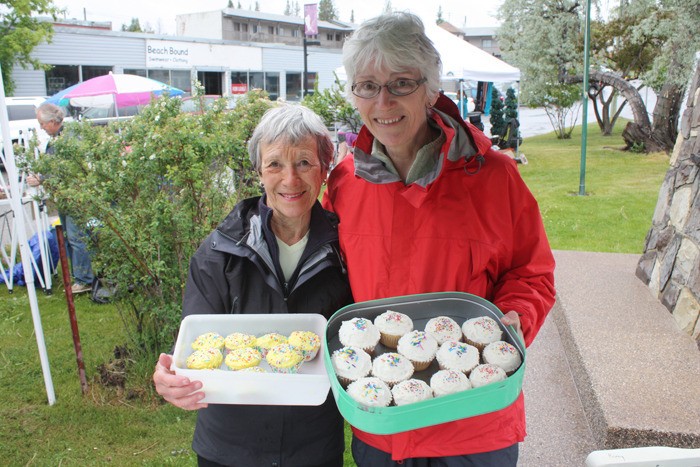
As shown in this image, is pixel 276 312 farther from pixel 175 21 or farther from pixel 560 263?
pixel 175 21

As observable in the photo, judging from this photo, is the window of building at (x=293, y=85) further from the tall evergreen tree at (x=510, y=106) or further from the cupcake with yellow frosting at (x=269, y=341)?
the cupcake with yellow frosting at (x=269, y=341)

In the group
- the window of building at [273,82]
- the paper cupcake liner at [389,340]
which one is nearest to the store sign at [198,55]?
the window of building at [273,82]

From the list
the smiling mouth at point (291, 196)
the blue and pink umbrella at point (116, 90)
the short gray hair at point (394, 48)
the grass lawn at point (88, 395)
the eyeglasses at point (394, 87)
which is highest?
the blue and pink umbrella at point (116, 90)

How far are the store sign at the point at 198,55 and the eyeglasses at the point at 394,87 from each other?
1096 inches

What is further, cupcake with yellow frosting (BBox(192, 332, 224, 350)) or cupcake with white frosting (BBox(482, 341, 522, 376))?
cupcake with yellow frosting (BBox(192, 332, 224, 350))

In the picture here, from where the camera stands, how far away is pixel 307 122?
6.27 ft

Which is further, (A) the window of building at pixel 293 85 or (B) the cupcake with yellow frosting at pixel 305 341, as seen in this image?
(A) the window of building at pixel 293 85

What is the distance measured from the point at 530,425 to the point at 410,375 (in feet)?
6.57

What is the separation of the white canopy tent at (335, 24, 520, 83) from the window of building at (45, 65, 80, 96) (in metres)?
17.2

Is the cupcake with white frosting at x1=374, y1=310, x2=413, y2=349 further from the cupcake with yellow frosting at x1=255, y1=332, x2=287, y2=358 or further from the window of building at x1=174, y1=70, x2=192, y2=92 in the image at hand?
the window of building at x1=174, y1=70, x2=192, y2=92

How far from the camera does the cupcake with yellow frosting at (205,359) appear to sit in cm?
170

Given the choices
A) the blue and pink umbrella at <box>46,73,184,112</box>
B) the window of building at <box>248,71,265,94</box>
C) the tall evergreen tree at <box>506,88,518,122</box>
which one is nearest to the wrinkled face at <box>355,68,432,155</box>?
the blue and pink umbrella at <box>46,73,184,112</box>

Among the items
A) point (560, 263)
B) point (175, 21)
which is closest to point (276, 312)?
point (560, 263)

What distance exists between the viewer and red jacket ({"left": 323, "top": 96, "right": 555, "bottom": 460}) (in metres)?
1.70
